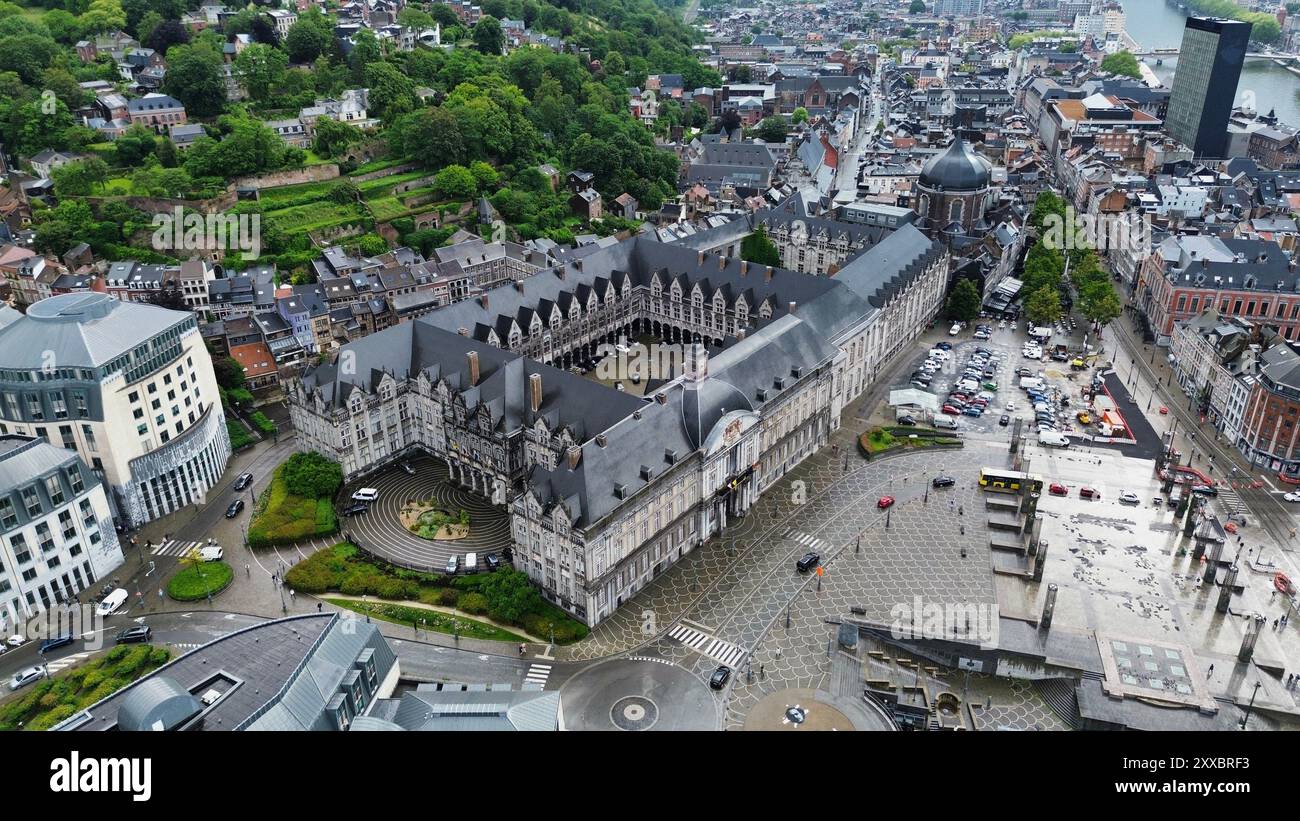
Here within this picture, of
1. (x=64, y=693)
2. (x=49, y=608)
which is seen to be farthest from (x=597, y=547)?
(x=49, y=608)

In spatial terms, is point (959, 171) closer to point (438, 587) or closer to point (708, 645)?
point (708, 645)

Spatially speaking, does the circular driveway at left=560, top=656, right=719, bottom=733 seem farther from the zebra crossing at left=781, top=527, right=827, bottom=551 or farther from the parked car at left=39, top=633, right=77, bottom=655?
the parked car at left=39, top=633, right=77, bottom=655

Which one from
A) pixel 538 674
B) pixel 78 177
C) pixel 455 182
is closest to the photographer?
pixel 538 674

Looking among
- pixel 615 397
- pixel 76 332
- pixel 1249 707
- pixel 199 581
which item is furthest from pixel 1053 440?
pixel 76 332

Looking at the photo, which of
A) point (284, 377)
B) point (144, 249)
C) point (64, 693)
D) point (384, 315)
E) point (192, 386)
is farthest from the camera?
point (144, 249)

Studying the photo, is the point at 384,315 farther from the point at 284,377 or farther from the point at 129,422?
the point at 129,422

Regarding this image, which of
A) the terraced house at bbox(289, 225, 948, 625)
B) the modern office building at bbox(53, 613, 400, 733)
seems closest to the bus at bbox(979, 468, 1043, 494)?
the terraced house at bbox(289, 225, 948, 625)
